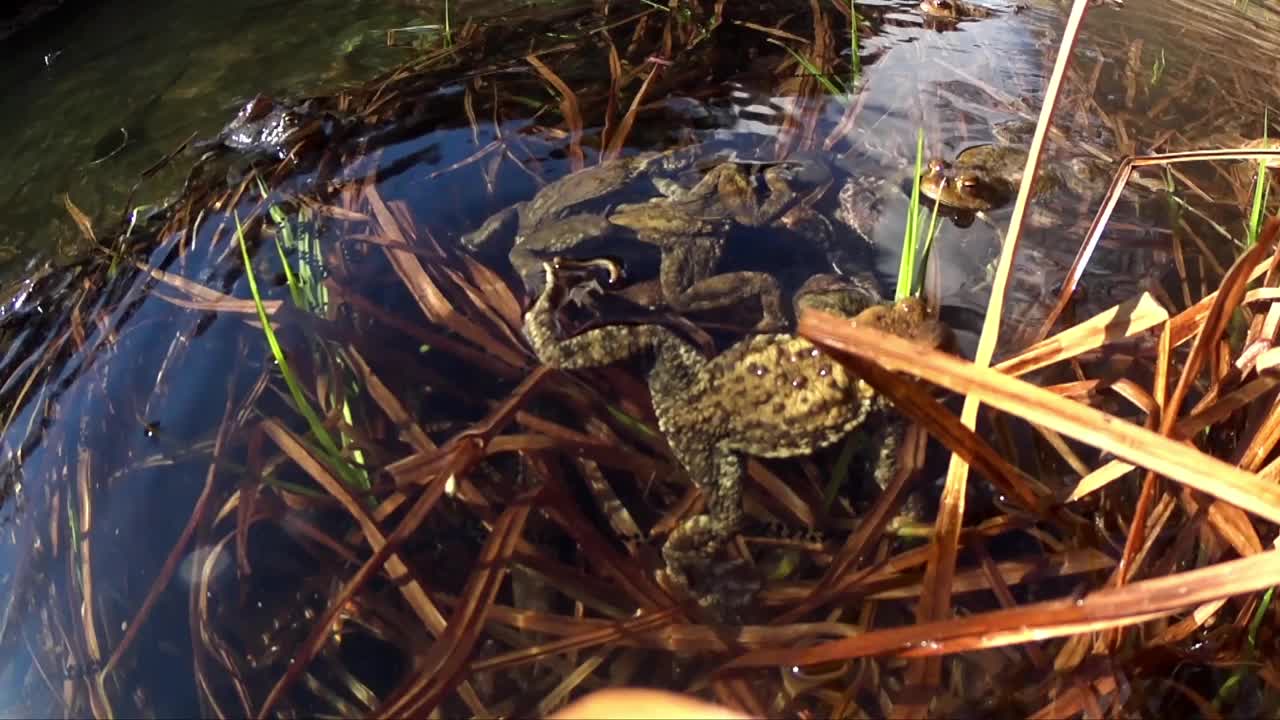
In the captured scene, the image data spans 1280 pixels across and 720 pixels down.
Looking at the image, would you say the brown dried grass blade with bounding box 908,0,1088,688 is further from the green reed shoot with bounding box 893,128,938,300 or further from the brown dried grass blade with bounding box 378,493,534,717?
the brown dried grass blade with bounding box 378,493,534,717

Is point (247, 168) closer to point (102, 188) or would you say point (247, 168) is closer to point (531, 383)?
point (102, 188)

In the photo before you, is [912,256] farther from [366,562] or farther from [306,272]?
[306,272]

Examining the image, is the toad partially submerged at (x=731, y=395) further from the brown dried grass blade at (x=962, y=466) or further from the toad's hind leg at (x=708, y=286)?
the brown dried grass blade at (x=962, y=466)

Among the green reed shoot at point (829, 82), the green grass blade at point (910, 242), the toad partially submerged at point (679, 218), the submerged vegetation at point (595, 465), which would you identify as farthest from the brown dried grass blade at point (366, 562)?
the green reed shoot at point (829, 82)

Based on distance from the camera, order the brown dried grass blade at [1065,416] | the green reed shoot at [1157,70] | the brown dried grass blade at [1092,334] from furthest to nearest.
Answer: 1. the green reed shoot at [1157,70]
2. the brown dried grass blade at [1092,334]
3. the brown dried grass blade at [1065,416]

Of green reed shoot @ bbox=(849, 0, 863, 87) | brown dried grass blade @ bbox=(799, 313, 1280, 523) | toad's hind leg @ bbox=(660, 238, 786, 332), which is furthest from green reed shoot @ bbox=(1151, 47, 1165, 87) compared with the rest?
brown dried grass blade @ bbox=(799, 313, 1280, 523)

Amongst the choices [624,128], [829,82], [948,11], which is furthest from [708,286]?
[948,11]

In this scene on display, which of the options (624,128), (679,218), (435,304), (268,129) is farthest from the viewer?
(268,129)

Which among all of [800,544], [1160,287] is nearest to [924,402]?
[800,544]
